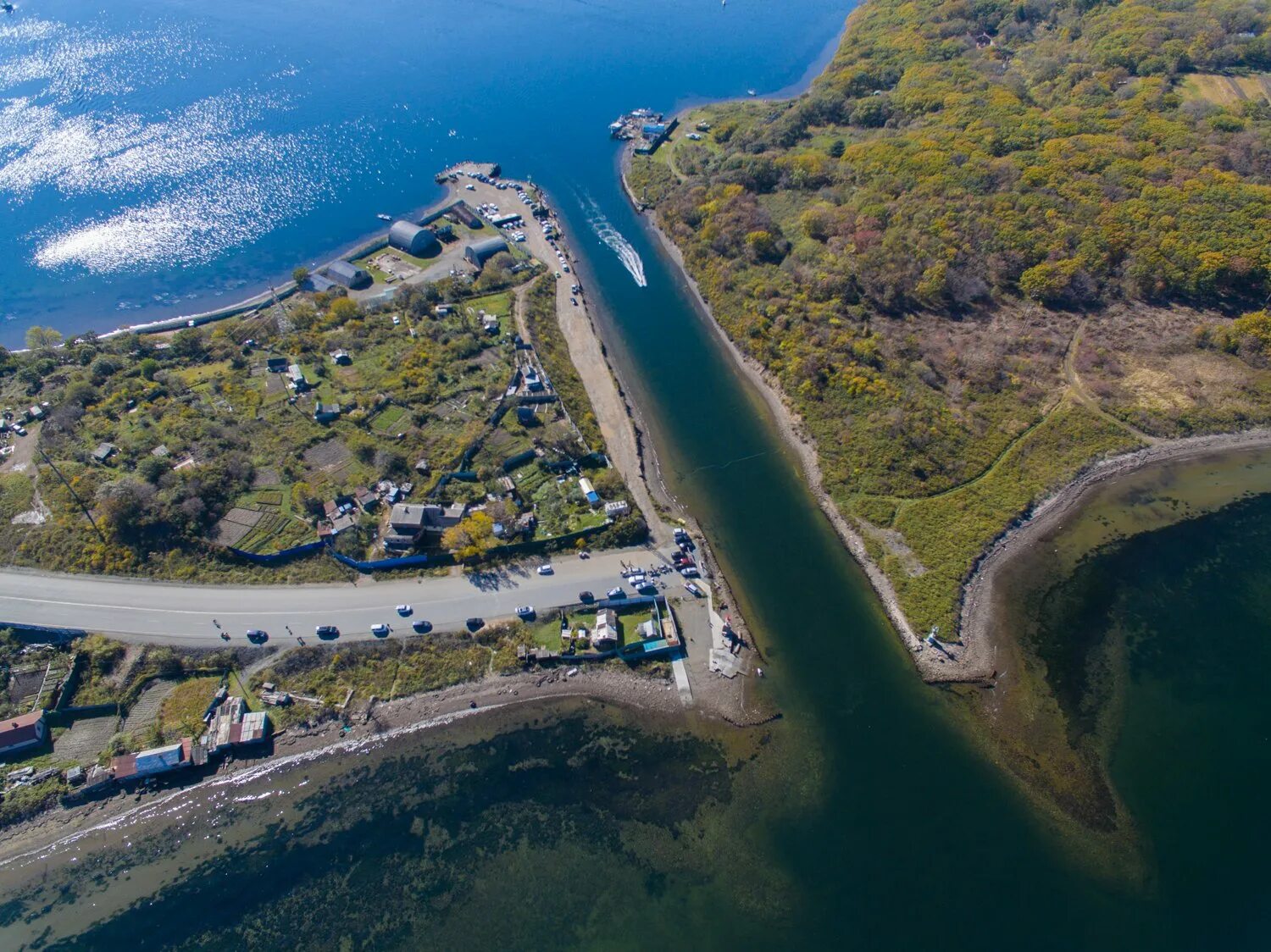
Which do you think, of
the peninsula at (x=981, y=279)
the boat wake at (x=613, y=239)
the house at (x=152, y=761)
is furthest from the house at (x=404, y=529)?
the boat wake at (x=613, y=239)

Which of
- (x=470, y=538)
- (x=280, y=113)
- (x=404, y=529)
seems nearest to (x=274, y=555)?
(x=404, y=529)

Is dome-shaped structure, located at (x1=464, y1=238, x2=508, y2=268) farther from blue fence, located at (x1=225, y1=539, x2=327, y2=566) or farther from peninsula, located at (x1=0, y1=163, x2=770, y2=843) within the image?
blue fence, located at (x1=225, y1=539, x2=327, y2=566)

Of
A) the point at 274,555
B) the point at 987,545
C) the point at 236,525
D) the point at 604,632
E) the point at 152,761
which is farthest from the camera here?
the point at 987,545

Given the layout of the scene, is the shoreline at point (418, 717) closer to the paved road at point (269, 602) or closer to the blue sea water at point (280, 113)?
the paved road at point (269, 602)

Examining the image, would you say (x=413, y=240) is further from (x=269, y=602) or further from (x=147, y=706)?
(x=147, y=706)

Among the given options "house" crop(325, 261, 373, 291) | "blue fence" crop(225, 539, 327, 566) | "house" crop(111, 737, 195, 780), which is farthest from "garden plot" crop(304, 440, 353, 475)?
"house" crop(325, 261, 373, 291)
